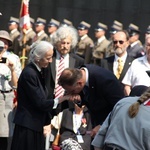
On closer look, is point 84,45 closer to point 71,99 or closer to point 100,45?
point 100,45

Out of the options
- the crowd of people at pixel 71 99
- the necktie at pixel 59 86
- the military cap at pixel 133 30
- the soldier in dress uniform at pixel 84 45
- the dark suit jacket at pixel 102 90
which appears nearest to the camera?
the crowd of people at pixel 71 99

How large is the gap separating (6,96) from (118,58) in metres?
2.08

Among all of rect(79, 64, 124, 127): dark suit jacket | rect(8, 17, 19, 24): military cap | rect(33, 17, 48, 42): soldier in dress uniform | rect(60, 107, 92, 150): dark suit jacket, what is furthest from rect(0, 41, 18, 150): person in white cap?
rect(8, 17, 19, 24): military cap

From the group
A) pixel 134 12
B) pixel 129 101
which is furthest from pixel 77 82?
pixel 134 12

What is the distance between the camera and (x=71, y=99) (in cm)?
832

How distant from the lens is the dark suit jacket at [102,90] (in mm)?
8055

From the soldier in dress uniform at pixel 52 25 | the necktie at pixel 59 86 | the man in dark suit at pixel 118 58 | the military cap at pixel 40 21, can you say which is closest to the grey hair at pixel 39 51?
the necktie at pixel 59 86

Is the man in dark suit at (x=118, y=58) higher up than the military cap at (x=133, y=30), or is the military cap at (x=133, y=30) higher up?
the man in dark suit at (x=118, y=58)

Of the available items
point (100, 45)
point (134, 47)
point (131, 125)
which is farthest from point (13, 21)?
point (131, 125)

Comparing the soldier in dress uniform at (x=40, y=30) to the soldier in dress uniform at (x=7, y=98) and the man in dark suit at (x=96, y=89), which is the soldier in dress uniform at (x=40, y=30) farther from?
the man in dark suit at (x=96, y=89)

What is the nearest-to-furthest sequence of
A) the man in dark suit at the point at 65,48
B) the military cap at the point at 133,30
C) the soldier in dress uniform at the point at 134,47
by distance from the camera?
1. the man in dark suit at the point at 65,48
2. the soldier in dress uniform at the point at 134,47
3. the military cap at the point at 133,30

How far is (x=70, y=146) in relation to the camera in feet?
31.2

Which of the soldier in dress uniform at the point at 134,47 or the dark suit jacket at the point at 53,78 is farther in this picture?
the soldier in dress uniform at the point at 134,47

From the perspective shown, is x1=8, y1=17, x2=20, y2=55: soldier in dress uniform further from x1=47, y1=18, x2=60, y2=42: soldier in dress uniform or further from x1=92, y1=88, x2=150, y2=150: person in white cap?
x1=92, y1=88, x2=150, y2=150: person in white cap
